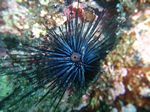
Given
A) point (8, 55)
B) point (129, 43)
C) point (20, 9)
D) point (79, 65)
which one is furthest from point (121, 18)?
point (8, 55)

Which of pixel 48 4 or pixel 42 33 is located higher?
pixel 48 4

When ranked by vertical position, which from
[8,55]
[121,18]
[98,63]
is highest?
[8,55]

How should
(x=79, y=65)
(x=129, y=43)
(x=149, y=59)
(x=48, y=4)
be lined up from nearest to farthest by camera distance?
(x=149, y=59) < (x=129, y=43) < (x=79, y=65) < (x=48, y=4)

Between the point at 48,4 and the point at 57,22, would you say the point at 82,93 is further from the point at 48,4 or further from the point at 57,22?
the point at 48,4

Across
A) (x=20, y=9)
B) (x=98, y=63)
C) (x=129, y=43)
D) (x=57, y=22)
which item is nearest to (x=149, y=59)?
(x=129, y=43)

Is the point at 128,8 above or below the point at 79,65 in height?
above

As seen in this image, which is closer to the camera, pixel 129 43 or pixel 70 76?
pixel 129 43

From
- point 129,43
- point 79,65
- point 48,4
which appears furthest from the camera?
point 48,4

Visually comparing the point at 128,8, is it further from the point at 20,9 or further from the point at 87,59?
the point at 20,9

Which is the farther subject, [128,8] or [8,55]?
[8,55]
